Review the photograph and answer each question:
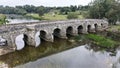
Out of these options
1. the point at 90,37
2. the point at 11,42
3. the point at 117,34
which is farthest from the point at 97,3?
the point at 11,42

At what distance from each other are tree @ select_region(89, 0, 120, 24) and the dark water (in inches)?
1239

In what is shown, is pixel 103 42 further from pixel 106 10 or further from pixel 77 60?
pixel 106 10

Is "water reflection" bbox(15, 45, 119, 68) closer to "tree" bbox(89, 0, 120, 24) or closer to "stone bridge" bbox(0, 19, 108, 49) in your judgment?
"stone bridge" bbox(0, 19, 108, 49)

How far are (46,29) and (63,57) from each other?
14050 millimetres

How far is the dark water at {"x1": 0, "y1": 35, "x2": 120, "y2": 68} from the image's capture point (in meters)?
37.9

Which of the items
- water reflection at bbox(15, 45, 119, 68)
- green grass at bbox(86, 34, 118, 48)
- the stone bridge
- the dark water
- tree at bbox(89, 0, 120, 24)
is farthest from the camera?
tree at bbox(89, 0, 120, 24)

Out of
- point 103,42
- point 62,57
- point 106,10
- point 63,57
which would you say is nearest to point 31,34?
point 62,57

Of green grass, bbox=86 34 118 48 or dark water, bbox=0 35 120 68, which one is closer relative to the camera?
dark water, bbox=0 35 120 68

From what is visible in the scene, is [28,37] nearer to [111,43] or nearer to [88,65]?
[88,65]

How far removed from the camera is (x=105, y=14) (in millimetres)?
81938

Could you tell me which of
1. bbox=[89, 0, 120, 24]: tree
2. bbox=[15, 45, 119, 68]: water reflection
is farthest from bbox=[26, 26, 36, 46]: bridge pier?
bbox=[89, 0, 120, 24]: tree

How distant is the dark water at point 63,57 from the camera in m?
37.9

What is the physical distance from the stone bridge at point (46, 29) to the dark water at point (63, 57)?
10.1 feet

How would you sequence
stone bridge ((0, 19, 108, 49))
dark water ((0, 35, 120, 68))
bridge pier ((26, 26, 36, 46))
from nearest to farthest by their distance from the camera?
dark water ((0, 35, 120, 68)), stone bridge ((0, 19, 108, 49)), bridge pier ((26, 26, 36, 46))
